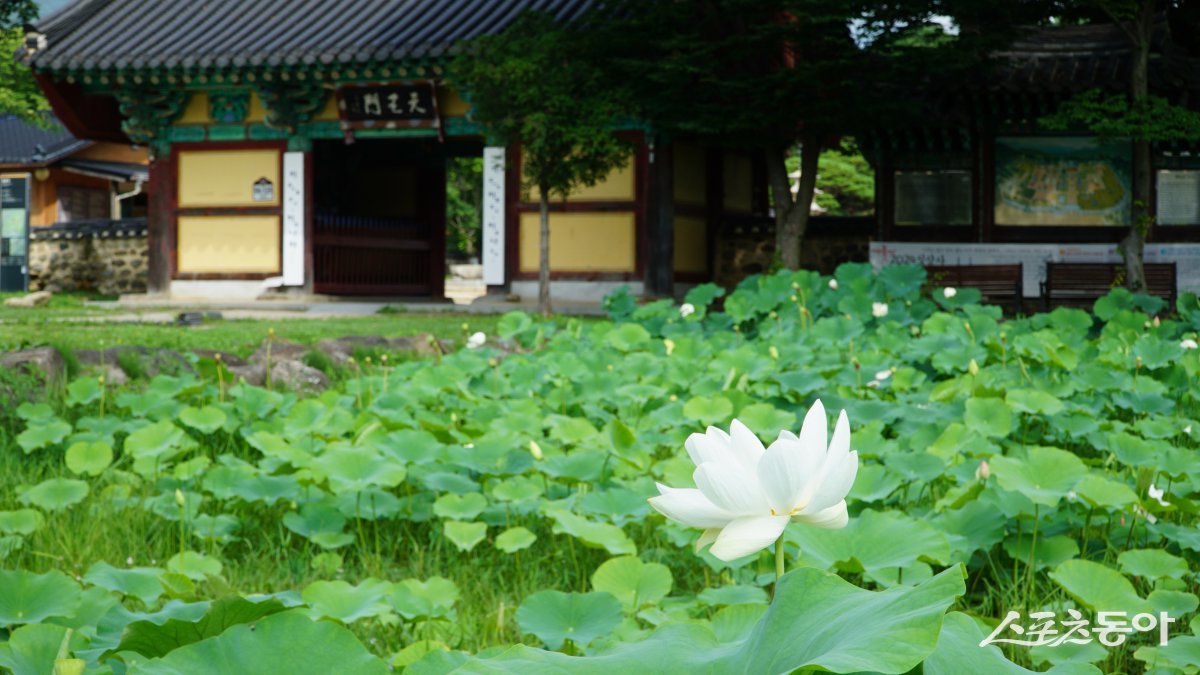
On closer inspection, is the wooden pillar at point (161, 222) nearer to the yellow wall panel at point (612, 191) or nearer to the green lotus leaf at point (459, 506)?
the yellow wall panel at point (612, 191)

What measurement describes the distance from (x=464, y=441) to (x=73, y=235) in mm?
16140

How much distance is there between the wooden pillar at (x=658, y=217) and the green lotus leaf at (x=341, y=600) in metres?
11.3

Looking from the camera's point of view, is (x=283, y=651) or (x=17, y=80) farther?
(x=17, y=80)

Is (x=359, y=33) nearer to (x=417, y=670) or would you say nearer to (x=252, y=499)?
(x=252, y=499)

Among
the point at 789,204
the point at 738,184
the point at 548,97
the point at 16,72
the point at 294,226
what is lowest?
the point at 294,226

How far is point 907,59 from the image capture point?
35.8 feet

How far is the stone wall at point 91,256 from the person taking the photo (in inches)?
674

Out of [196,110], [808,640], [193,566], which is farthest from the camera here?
[196,110]

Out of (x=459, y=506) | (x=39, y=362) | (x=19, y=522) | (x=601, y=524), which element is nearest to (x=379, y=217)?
(x=39, y=362)

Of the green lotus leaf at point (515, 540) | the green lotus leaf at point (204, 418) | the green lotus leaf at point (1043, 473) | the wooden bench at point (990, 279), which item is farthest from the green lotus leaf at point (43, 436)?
the wooden bench at point (990, 279)

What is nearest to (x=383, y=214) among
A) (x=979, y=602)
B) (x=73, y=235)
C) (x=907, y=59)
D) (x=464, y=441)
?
(x=73, y=235)

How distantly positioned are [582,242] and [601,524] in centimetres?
1118

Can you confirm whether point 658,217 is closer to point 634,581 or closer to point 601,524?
point 601,524

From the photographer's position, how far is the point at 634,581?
199cm
